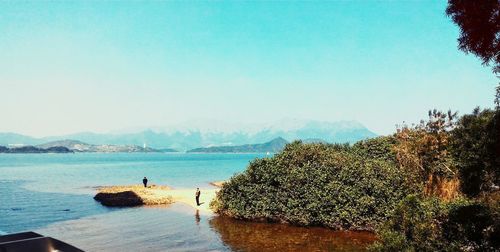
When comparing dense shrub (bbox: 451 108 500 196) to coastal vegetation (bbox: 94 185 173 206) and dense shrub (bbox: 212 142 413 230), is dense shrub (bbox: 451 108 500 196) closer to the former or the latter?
dense shrub (bbox: 212 142 413 230)

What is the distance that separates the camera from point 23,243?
51.2 ft

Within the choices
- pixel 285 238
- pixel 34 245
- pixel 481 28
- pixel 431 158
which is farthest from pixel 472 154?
pixel 34 245

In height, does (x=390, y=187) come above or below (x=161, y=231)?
above

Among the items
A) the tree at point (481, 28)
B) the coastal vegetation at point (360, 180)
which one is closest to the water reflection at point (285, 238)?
the coastal vegetation at point (360, 180)

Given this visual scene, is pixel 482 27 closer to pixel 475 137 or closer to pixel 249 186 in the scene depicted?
pixel 475 137

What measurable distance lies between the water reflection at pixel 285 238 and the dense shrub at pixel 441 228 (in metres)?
8.11

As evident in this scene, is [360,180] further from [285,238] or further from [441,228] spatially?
[441,228]

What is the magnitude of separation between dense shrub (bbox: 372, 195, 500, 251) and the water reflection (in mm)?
8109

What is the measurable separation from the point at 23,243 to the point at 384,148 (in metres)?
31.6

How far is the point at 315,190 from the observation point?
30359 mm

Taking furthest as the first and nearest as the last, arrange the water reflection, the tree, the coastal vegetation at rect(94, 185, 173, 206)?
the coastal vegetation at rect(94, 185, 173, 206)
the water reflection
the tree

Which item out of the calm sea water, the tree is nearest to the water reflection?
the calm sea water

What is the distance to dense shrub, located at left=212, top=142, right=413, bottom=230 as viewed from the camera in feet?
93.3

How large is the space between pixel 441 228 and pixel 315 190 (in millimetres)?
15229
